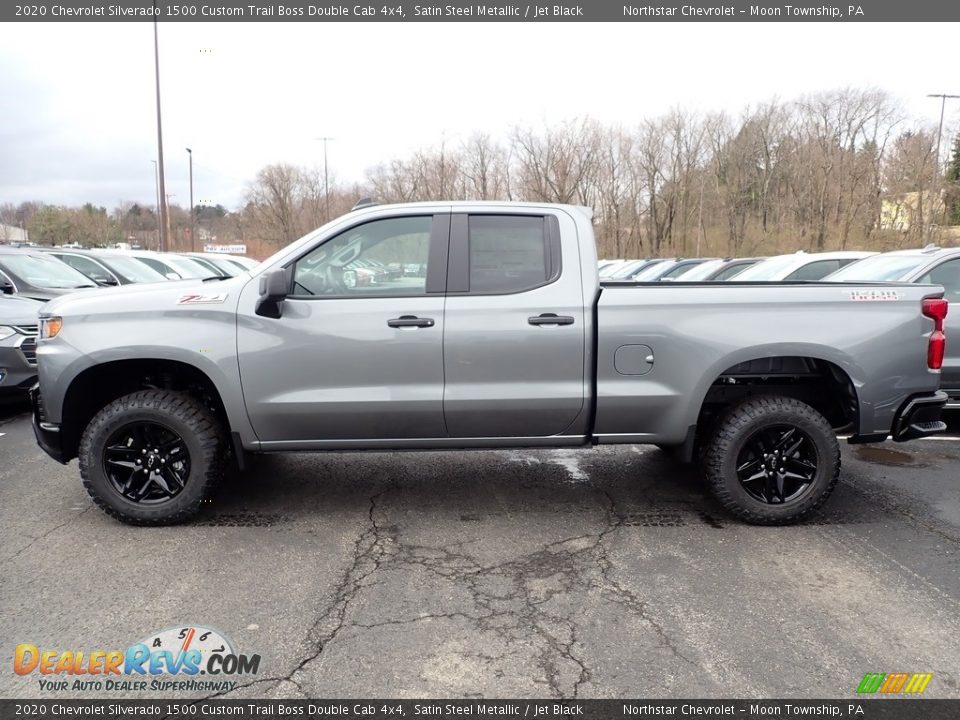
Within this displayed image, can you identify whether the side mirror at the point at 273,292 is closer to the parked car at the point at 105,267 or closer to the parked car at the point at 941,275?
the parked car at the point at 941,275

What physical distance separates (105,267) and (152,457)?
9.39 m

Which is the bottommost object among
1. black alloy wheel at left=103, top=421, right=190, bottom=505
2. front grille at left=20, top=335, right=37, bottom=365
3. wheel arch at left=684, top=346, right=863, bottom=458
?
black alloy wheel at left=103, top=421, right=190, bottom=505

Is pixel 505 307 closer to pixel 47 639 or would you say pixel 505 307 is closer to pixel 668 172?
pixel 47 639

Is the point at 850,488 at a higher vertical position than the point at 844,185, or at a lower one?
lower

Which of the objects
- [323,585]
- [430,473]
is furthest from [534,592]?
[430,473]

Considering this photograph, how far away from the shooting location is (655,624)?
3.17 metres

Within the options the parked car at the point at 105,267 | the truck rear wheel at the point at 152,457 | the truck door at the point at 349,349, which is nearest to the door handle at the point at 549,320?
the truck door at the point at 349,349

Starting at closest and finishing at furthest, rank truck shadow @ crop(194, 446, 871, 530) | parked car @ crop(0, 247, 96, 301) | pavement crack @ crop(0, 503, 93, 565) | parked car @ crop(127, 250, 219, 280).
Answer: pavement crack @ crop(0, 503, 93, 565), truck shadow @ crop(194, 446, 871, 530), parked car @ crop(0, 247, 96, 301), parked car @ crop(127, 250, 219, 280)

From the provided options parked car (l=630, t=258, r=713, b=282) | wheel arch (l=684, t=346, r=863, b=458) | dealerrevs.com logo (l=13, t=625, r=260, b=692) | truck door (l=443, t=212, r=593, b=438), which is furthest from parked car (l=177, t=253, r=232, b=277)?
dealerrevs.com logo (l=13, t=625, r=260, b=692)

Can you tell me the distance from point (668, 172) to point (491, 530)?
54953 mm

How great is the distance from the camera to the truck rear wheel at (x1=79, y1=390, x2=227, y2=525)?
166 inches

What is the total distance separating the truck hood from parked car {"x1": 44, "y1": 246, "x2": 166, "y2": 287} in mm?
7969

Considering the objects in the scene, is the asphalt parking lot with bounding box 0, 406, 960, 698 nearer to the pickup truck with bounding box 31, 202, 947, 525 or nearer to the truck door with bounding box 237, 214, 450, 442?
the pickup truck with bounding box 31, 202, 947, 525

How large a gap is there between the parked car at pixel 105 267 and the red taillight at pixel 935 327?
36.3ft
